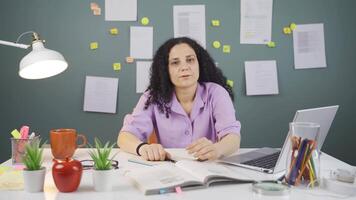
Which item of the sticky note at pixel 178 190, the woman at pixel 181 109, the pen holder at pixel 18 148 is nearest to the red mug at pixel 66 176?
the sticky note at pixel 178 190

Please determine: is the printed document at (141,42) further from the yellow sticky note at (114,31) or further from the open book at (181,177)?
the open book at (181,177)

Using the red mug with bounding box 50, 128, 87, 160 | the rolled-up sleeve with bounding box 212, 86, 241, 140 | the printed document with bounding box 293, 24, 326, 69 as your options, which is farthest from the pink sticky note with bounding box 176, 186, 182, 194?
the printed document with bounding box 293, 24, 326, 69

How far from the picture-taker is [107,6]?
8.84 ft

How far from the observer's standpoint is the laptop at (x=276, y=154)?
116cm

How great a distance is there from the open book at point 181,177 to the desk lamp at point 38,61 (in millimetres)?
586

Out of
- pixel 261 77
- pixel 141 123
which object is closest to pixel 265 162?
pixel 141 123

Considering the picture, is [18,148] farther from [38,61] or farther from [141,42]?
[141,42]

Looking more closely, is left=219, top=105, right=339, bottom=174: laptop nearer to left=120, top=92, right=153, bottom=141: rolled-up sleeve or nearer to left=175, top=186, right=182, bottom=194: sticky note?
left=175, top=186, right=182, bottom=194: sticky note

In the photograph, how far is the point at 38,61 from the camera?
141 centimetres

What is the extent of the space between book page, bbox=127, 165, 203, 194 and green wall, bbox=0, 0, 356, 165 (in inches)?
62.6

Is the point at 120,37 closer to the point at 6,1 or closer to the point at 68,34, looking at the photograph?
the point at 68,34

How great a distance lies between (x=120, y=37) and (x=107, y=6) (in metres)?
0.24

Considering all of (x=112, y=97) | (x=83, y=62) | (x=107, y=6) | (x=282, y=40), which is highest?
(x=107, y=6)

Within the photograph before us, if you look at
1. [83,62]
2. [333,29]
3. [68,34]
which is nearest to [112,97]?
[83,62]
